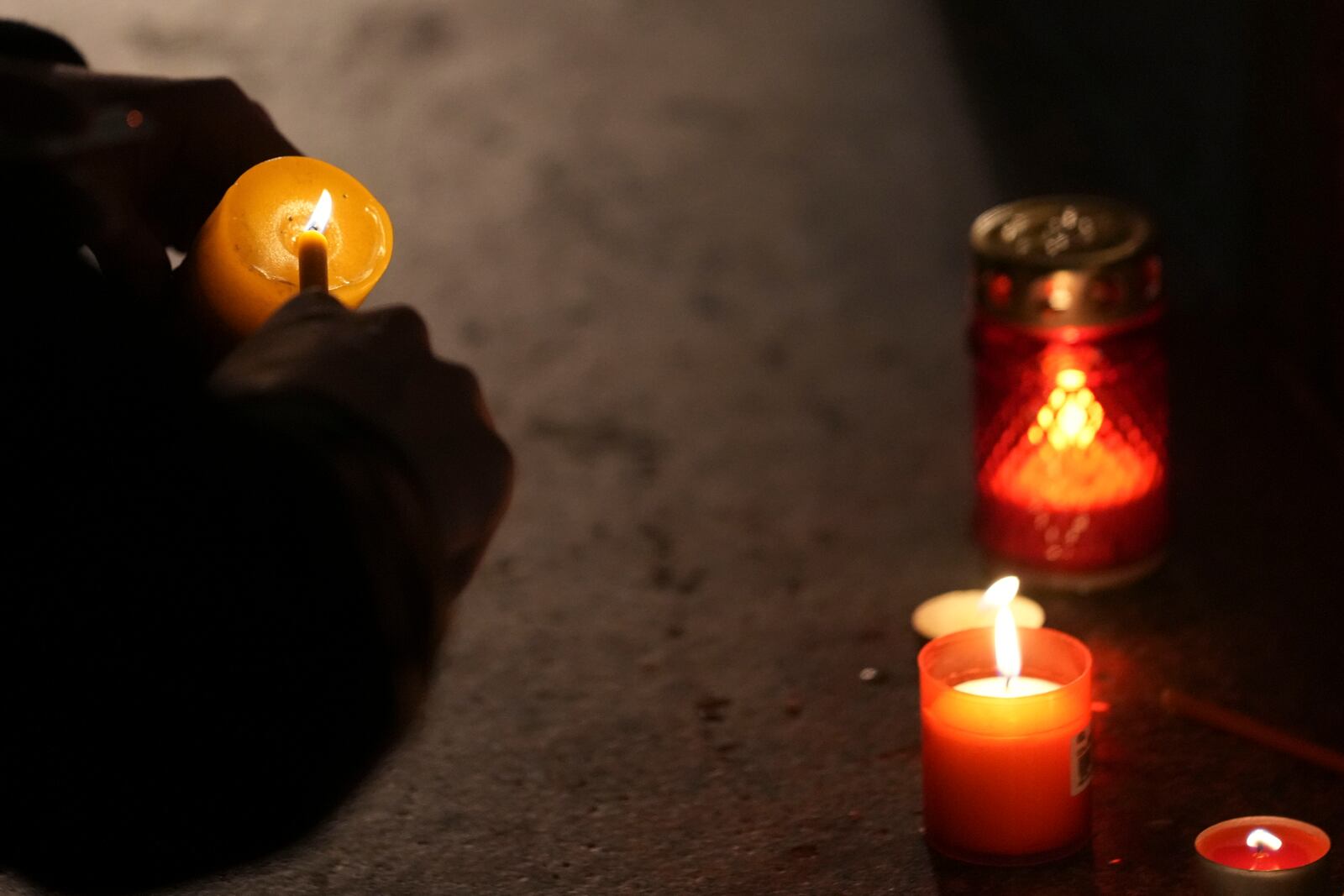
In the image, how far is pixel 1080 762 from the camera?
0.82m

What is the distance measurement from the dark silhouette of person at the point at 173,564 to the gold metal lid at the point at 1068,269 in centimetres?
53

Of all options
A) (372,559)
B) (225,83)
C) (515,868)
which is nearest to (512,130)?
(225,83)

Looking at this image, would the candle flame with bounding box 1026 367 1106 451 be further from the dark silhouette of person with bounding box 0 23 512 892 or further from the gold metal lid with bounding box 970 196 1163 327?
the dark silhouette of person with bounding box 0 23 512 892

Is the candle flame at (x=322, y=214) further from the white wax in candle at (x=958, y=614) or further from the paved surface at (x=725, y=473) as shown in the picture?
the white wax in candle at (x=958, y=614)

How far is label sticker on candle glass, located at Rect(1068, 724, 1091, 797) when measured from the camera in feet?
2.66

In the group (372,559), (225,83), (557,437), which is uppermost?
(225,83)

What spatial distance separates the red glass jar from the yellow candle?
18.9 inches

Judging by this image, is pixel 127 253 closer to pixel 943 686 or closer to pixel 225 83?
pixel 225 83

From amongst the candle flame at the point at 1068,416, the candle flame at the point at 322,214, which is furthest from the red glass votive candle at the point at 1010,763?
the candle flame at the point at 322,214

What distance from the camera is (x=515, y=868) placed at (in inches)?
34.0

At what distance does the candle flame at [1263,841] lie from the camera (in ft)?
2.49

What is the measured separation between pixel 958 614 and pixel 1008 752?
0.75 ft

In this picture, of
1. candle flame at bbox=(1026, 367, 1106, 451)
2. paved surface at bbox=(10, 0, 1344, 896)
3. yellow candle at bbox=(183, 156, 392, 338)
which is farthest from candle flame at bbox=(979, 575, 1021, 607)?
yellow candle at bbox=(183, 156, 392, 338)

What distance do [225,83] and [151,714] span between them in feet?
1.24
